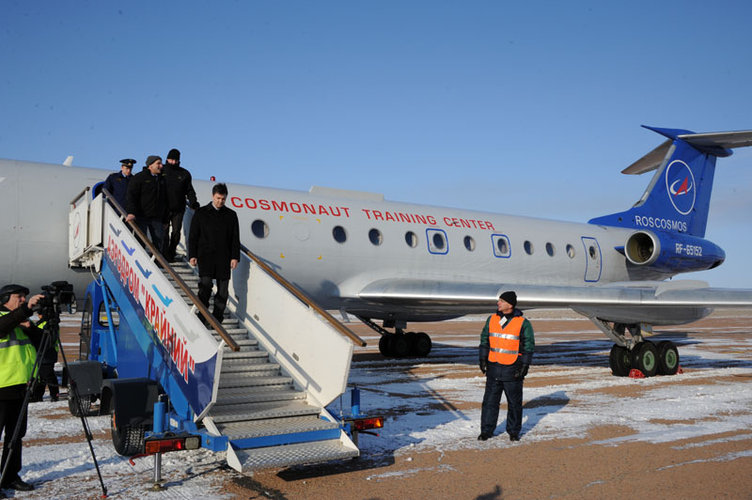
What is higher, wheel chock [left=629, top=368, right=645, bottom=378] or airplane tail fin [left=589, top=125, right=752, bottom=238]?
airplane tail fin [left=589, top=125, right=752, bottom=238]

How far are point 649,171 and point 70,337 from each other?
2228 centimetres

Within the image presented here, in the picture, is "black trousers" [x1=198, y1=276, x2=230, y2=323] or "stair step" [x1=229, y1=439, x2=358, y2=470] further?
"black trousers" [x1=198, y1=276, x2=230, y2=323]

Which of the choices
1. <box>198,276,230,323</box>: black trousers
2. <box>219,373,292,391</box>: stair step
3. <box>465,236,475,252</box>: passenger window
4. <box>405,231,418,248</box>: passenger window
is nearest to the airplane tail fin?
<box>465,236,475,252</box>: passenger window

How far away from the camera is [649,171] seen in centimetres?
2345

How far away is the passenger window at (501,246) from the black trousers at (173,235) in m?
9.09

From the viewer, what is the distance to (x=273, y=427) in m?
6.11

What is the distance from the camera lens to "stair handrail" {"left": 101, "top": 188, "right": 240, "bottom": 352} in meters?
5.85

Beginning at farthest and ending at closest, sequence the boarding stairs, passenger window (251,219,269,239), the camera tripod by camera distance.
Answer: passenger window (251,219,269,239)
the boarding stairs
the camera tripod

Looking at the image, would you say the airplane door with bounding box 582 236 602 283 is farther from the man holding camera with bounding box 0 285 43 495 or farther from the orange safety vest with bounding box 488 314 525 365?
the man holding camera with bounding box 0 285 43 495

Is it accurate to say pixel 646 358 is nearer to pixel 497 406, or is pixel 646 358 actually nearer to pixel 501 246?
pixel 501 246

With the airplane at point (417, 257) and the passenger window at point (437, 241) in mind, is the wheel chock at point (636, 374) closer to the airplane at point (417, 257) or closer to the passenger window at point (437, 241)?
the airplane at point (417, 257)

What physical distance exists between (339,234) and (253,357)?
6477 mm

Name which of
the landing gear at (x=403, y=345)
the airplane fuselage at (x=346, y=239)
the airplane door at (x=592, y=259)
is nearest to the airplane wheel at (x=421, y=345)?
the landing gear at (x=403, y=345)

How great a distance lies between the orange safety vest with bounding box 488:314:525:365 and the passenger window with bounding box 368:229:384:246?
21.4 feet
